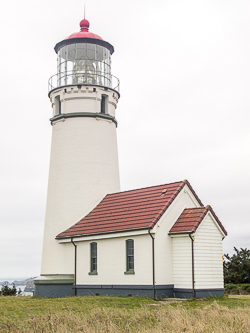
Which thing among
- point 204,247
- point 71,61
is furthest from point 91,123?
point 204,247

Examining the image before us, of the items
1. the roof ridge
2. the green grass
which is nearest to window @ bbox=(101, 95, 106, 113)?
the roof ridge

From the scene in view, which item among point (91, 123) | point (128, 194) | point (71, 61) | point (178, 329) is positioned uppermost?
point (71, 61)

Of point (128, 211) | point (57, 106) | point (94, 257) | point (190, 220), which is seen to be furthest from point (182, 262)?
point (57, 106)

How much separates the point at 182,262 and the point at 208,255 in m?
1.19

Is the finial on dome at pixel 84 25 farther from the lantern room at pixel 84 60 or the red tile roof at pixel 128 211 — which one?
the red tile roof at pixel 128 211

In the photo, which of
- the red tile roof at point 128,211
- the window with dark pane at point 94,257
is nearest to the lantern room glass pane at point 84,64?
the red tile roof at point 128,211

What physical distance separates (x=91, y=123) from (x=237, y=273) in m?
13.4

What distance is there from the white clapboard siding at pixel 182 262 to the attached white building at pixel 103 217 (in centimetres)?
4

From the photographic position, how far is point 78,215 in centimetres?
2362

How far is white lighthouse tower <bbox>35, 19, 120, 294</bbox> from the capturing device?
23.7 m

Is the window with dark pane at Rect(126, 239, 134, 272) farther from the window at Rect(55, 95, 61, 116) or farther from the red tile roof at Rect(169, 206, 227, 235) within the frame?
the window at Rect(55, 95, 61, 116)

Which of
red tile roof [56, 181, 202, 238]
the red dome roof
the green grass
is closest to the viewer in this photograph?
red tile roof [56, 181, 202, 238]

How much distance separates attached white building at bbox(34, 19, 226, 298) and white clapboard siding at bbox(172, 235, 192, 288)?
0.04 m

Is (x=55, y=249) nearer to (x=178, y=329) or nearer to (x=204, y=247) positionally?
(x=204, y=247)
